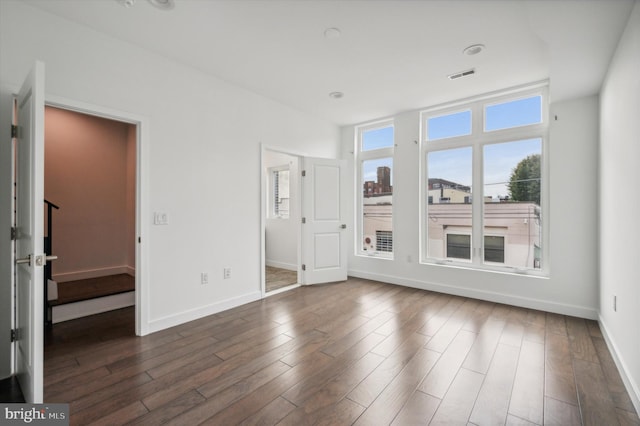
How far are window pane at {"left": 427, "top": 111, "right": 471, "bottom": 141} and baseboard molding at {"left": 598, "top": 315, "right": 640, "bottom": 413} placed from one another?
279 centimetres

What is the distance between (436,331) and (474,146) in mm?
2638

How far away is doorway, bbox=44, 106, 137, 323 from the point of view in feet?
13.2

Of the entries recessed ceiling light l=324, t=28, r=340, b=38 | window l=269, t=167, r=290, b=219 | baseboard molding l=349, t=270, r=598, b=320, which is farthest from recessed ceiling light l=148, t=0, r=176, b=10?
baseboard molding l=349, t=270, r=598, b=320

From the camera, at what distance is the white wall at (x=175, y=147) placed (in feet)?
7.30

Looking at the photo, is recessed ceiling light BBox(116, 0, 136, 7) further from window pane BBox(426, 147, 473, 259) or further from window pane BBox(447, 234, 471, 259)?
window pane BBox(447, 234, 471, 259)

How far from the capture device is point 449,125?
4.36 metres

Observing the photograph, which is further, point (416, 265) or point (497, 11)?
point (416, 265)

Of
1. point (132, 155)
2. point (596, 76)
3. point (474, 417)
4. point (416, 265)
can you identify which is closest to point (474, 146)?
point (596, 76)

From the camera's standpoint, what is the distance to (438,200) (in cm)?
443

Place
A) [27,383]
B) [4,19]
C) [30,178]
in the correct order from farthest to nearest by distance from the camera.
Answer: [4,19]
[27,383]
[30,178]

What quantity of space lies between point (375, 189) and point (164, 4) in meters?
3.81

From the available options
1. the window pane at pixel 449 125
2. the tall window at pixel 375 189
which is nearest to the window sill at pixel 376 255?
the tall window at pixel 375 189

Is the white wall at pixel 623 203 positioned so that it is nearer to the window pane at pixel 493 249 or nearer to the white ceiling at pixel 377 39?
the white ceiling at pixel 377 39

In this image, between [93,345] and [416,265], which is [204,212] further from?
[416,265]
